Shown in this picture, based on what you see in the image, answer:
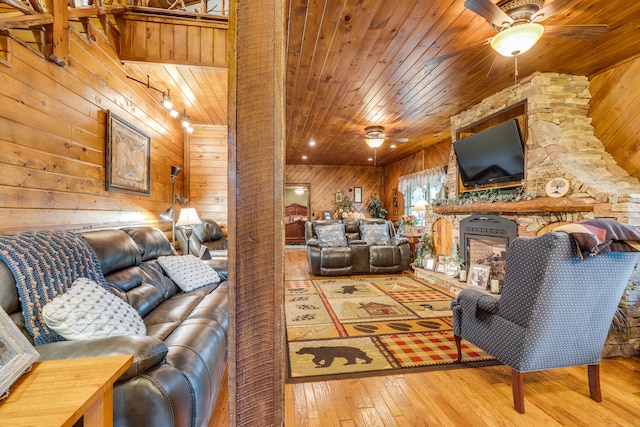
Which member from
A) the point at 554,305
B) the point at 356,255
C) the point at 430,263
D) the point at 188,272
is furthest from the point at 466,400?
the point at 356,255

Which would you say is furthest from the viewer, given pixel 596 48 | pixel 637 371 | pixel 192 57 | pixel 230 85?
pixel 192 57

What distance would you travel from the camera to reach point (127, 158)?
298 cm

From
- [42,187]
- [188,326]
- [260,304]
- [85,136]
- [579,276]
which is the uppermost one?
[85,136]

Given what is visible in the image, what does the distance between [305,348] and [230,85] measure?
2.24 metres

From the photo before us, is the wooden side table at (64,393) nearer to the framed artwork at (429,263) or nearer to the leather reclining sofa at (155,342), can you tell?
the leather reclining sofa at (155,342)

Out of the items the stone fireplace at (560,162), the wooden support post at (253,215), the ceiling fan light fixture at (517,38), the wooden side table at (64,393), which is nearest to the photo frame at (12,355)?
the wooden side table at (64,393)

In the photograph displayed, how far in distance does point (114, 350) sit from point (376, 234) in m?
4.63

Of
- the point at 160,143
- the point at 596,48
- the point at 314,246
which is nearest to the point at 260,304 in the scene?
the point at 596,48

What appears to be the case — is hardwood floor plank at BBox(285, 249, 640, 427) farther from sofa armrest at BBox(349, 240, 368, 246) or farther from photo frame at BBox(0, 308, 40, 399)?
sofa armrest at BBox(349, 240, 368, 246)

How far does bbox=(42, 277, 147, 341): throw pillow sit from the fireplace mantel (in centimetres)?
343

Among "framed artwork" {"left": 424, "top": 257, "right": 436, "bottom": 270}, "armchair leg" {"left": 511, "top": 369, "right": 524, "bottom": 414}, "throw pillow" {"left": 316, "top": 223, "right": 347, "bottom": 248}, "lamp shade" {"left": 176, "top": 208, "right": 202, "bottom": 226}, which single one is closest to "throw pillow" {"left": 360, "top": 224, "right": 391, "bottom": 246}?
"throw pillow" {"left": 316, "top": 223, "right": 347, "bottom": 248}

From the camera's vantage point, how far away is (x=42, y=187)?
6.28 ft

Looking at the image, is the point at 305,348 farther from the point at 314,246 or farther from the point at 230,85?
the point at 314,246

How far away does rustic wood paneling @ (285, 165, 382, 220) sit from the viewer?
29.5 feet
